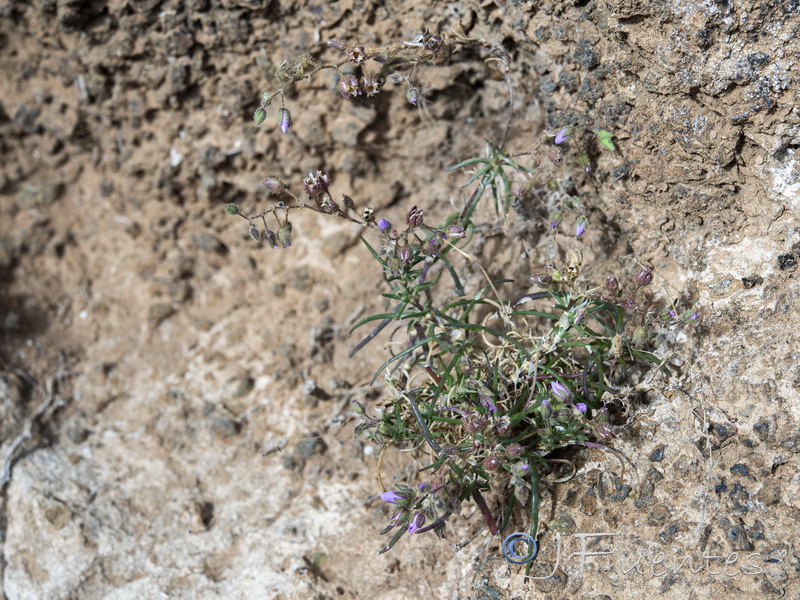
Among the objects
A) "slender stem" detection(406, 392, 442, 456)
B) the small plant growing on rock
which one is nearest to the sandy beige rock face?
the small plant growing on rock

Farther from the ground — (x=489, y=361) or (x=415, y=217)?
(x=415, y=217)

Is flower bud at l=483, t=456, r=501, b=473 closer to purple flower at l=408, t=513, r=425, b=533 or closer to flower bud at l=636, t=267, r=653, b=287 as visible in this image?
purple flower at l=408, t=513, r=425, b=533

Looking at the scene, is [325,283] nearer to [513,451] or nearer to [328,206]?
[328,206]

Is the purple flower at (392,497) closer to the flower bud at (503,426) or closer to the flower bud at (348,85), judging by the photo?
the flower bud at (503,426)

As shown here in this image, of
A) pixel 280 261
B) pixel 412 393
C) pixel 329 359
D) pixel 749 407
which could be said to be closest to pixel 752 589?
pixel 749 407

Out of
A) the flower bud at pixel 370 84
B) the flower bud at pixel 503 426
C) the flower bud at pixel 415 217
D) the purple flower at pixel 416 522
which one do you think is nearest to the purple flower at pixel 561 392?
the flower bud at pixel 503 426

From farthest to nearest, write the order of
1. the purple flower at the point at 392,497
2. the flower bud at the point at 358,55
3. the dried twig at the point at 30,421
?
the dried twig at the point at 30,421, the flower bud at the point at 358,55, the purple flower at the point at 392,497
